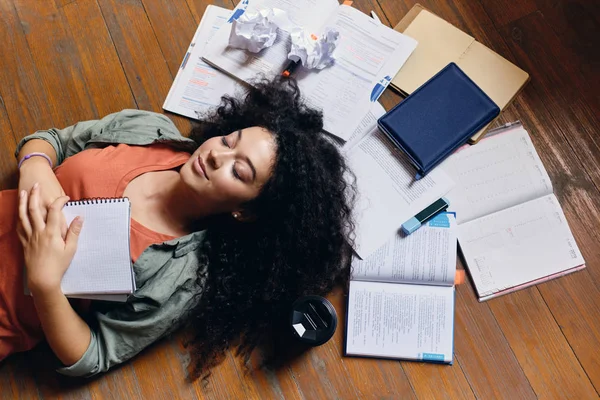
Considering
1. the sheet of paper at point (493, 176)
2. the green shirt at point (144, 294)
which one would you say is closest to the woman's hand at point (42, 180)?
the green shirt at point (144, 294)

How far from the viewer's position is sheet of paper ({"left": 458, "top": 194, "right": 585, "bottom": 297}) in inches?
53.2

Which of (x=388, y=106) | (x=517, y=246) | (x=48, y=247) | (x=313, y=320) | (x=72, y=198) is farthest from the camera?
(x=388, y=106)

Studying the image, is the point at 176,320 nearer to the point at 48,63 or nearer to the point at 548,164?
the point at 48,63

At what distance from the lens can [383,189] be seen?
4.52 ft

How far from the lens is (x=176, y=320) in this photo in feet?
3.93

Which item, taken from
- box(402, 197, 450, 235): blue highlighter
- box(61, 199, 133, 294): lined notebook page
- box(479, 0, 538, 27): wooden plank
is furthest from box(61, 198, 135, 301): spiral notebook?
box(479, 0, 538, 27): wooden plank

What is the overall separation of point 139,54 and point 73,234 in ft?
2.13

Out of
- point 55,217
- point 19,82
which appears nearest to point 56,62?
point 19,82

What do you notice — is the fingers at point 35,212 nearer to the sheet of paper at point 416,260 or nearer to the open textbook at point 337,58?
the open textbook at point 337,58

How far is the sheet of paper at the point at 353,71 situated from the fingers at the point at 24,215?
732 mm

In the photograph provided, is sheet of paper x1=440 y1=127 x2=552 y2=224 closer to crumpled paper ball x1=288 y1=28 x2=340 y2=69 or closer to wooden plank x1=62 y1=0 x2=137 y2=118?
crumpled paper ball x1=288 y1=28 x2=340 y2=69

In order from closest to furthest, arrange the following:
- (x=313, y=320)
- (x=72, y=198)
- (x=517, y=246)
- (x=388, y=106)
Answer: (x=72, y=198)
(x=313, y=320)
(x=517, y=246)
(x=388, y=106)

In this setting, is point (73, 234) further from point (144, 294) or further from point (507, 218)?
point (507, 218)

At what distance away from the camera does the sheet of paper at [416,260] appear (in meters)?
1.33
